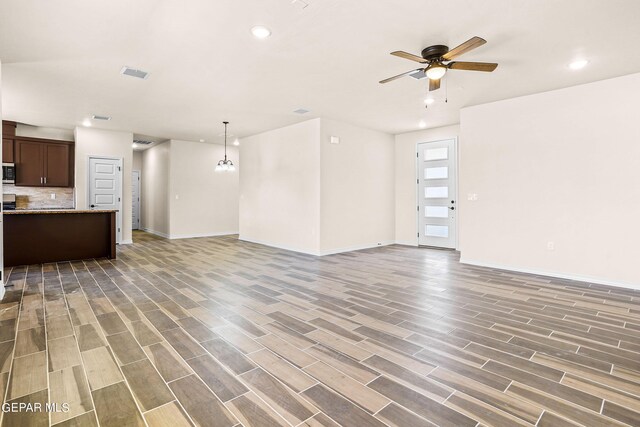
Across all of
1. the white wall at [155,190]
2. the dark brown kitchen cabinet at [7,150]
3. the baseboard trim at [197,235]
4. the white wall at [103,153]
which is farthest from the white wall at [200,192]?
the dark brown kitchen cabinet at [7,150]

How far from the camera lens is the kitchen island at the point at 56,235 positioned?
532 centimetres

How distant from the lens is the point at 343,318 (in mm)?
3090

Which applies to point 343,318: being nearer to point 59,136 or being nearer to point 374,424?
point 374,424

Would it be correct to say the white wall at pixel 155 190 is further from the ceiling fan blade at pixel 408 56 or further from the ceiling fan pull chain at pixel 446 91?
the ceiling fan blade at pixel 408 56

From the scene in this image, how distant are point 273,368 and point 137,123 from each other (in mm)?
6919

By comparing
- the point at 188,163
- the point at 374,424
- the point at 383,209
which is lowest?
the point at 374,424

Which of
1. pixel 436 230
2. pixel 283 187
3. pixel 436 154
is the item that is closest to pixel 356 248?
pixel 436 230

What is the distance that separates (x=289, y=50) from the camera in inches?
140

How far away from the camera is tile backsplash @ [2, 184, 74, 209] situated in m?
7.41

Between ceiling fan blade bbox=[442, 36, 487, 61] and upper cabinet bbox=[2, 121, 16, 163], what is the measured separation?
347 inches

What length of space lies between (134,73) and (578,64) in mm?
5616

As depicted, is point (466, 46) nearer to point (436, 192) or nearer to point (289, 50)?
point (289, 50)

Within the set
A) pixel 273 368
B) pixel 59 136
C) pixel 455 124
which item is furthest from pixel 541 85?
pixel 59 136

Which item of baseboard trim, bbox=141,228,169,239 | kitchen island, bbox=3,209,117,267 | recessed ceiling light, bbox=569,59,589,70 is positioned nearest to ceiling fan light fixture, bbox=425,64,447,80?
recessed ceiling light, bbox=569,59,589,70
